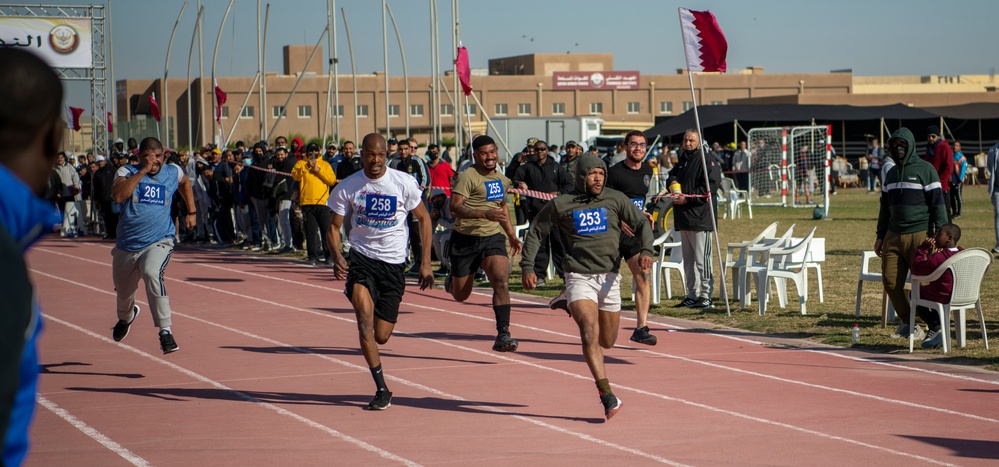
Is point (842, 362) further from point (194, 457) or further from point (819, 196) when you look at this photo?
point (819, 196)

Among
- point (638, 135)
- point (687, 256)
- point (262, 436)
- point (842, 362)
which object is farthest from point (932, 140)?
point (262, 436)

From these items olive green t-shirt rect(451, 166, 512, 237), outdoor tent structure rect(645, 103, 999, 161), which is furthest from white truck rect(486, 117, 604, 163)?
olive green t-shirt rect(451, 166, 512, 237)

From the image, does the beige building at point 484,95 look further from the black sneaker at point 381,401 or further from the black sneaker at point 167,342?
the black sneaker at point 381,401

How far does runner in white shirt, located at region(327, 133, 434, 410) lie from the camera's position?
897 cm

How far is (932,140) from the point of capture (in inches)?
810

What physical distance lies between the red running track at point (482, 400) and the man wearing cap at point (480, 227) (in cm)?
71

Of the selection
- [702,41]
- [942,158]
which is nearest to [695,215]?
[702,41]

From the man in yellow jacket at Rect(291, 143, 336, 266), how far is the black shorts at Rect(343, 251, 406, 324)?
1061 centimetres

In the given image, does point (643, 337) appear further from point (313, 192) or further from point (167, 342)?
point (313, 192)

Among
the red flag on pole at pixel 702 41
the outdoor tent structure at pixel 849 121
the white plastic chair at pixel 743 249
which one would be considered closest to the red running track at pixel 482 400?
the white plastic chair at pixel 743 249

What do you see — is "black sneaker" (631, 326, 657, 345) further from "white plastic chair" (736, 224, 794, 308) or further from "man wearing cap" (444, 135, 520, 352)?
"white plastic chair" (736, 224, 794, 308)

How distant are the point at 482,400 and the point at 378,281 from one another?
1.21 metres

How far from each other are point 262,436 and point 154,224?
3.57m

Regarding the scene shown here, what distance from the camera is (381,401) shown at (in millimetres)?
8742
